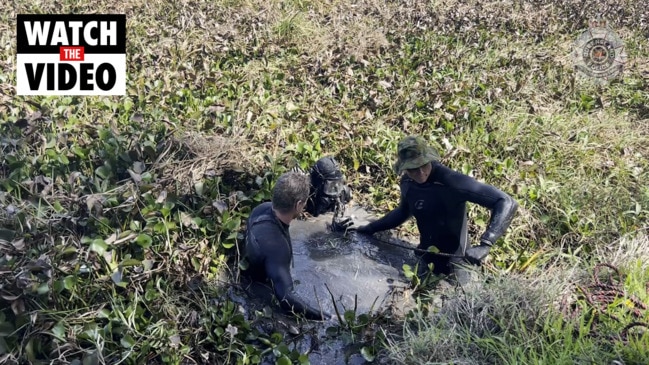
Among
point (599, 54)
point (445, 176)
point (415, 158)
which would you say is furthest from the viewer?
point (599, 54)

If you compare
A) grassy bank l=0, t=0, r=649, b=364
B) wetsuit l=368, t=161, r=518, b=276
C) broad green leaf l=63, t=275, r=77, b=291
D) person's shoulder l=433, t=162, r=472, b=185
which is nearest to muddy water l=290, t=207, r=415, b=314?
wetsuit l=368, t=161, r=518, b=276

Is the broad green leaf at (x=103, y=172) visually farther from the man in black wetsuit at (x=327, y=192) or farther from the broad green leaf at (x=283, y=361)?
the broad green leaf at (x=283, y=361)

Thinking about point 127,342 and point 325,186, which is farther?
point 325,186

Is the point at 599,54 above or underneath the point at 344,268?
above

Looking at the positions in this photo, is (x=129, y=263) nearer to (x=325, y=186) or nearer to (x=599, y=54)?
(x=325, y=186)

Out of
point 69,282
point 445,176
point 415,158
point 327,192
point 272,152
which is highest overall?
point 415,158

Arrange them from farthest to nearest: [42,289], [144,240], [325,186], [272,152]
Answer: [272,152] → [325,186] → [144,240] → [42,289]

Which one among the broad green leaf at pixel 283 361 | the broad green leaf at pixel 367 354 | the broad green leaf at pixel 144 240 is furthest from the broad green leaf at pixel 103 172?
the broad green leaf at pixel 367 354

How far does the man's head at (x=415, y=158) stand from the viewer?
3.97 metres

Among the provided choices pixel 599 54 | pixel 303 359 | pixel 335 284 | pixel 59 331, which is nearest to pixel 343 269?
pixel 335 284

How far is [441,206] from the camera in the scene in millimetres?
4195

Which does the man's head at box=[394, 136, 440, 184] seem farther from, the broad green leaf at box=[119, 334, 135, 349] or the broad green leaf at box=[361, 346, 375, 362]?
the broad green leaf at box=[119, 334, 135, 349]

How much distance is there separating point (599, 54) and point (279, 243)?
5786 millimetres

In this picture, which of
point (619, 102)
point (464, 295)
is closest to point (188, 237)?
point (464, 295)
